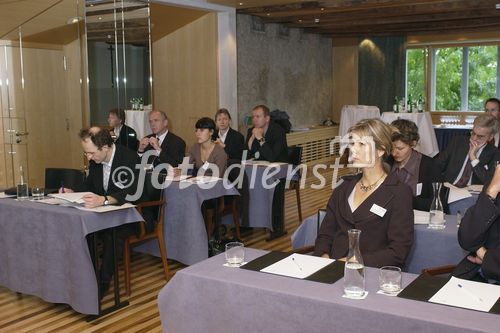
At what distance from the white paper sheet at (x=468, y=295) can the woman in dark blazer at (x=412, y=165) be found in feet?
6.75

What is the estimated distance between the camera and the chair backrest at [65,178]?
5.02m

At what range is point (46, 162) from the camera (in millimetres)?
7102

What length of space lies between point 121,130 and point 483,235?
4.97m

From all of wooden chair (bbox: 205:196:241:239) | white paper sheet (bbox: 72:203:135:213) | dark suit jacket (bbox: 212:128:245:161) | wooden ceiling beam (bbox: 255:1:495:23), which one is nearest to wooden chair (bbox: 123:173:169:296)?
white paper sheet (bbox: 72:203:135:213)

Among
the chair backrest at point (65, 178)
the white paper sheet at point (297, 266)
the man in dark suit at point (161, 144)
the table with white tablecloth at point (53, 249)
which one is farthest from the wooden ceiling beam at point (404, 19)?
the white paper sheet at point (297, 266)

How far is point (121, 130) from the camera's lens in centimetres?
669

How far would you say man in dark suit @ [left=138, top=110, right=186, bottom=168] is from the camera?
6789mm

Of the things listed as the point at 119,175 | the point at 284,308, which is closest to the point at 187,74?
the point at 119,175

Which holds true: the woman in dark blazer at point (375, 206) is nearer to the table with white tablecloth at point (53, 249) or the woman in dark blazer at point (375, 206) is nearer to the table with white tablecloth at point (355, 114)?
the table with white tablecloth at point (53, 249)

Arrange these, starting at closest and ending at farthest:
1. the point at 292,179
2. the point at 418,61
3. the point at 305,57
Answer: the point at 292,179 → the point at 305,57 → the point at 418,61

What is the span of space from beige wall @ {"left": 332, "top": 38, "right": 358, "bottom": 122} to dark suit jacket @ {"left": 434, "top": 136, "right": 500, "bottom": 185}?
941cm

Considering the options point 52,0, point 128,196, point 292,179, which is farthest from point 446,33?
point 128,196

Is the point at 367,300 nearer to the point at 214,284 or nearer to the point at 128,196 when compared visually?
the point at 214,284

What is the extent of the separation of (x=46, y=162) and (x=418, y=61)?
11694mm
